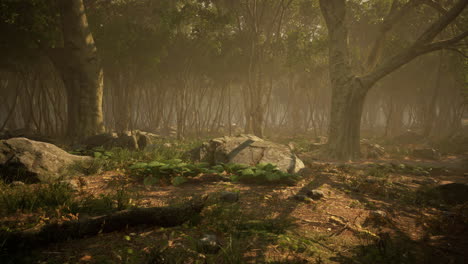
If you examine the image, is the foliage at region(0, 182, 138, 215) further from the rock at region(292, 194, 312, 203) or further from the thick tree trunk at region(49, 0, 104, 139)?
the thick tree trunk at region(49, 0, 104, 139)

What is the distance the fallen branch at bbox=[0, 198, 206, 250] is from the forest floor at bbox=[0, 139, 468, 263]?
77 millimetres

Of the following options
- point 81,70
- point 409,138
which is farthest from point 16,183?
point 409,138

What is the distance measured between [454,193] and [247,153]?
5.02 metres

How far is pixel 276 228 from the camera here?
10.5 feet

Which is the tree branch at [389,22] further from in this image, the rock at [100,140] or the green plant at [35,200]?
the green plant at [35,200]

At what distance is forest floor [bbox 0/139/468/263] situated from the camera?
8.03ft

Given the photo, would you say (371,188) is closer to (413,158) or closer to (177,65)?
(413,158)

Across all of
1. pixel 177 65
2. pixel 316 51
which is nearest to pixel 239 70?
pixel 177 65

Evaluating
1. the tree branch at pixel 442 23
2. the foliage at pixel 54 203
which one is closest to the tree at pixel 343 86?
the tree branch at pixel 442 23

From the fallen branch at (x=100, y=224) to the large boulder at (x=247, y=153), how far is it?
3.56 metres

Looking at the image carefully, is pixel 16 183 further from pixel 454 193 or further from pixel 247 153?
pixel 454 193

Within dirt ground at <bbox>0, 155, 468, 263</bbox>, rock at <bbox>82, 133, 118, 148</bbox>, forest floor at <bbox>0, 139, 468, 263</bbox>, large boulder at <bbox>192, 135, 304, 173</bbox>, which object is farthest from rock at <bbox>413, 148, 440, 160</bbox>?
rock at <bbox>82, 133, 118, 148</bbox>

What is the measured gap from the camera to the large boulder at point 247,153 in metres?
6.61

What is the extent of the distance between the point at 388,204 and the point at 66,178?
6678 mm
